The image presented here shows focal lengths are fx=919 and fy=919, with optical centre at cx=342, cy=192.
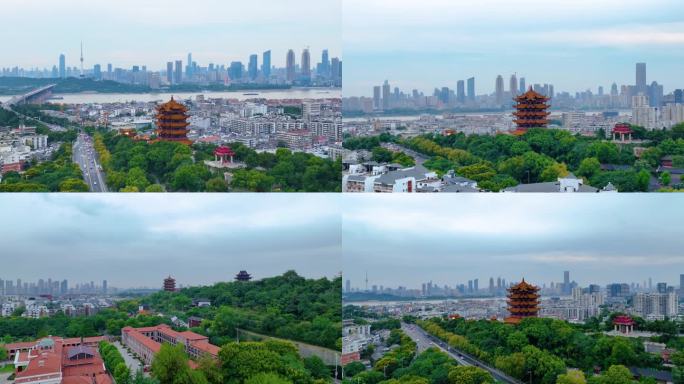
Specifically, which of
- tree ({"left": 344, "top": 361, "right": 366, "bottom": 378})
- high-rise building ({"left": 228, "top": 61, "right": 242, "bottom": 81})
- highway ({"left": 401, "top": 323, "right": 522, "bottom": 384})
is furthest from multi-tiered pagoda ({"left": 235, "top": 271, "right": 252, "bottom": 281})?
high-rise building ({"left": 228, "top": 61, "right": 242, "bottom": 81})

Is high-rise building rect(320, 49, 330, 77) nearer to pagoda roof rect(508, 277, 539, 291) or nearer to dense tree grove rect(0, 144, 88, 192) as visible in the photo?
dense tree grove rect(0, 144, 88, 192)

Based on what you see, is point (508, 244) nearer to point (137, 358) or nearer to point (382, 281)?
point (382, 281)

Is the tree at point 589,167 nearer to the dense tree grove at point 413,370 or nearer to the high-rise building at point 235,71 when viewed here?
the dense tree grove at point 413,370

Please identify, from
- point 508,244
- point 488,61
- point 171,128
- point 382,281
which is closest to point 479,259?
point 508,244

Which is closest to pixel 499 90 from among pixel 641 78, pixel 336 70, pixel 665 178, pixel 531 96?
pixel 531 96

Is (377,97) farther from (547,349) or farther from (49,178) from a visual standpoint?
(49,178)
